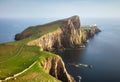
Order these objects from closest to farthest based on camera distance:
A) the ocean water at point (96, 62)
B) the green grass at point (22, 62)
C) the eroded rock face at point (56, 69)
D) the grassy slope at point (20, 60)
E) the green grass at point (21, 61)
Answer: the green grass at point (22, 62) → the green grass at point (21, 61) → the grassy slope at point (20, 60) → the eroded rock face at point (56, 69) → the ocean water at point (96, 62)

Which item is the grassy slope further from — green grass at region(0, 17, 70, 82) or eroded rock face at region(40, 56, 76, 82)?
eroded rock face at region(40, 56, 76, 82)

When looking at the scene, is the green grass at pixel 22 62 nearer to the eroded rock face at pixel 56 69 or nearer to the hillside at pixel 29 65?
the hillside at pixel 29 65

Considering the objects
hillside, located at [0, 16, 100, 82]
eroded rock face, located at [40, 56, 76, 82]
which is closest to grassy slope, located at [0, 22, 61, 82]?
hillside, located at [0, 16, 100, 82]

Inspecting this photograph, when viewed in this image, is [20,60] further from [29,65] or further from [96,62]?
[96,62]

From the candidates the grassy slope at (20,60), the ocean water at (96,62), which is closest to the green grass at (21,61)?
the grassy slope at (20,60)

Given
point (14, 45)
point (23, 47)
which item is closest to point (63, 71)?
point (23, 47)

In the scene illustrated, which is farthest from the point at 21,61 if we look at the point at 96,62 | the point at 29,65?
the point at 96,62

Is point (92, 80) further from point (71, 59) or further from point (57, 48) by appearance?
point (57, 48)

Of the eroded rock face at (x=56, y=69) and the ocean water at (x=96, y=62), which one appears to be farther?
the ocean water at (x=96, y=62)

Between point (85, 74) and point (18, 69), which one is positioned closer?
point (18, 69)
